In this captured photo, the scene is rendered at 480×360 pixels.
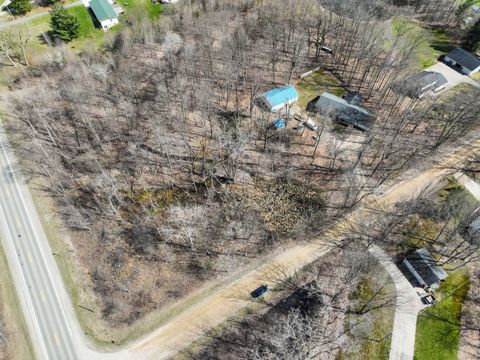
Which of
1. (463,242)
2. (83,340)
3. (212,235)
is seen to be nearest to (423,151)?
(463,242)

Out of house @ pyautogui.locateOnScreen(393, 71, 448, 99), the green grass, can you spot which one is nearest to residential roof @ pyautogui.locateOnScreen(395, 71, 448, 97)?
house @ pyautogui.locateOnScreen(393, 71, 448, 99)

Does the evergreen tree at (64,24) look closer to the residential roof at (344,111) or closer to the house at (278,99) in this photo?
the house at (278,99)

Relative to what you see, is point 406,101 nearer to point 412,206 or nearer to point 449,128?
point 449,128

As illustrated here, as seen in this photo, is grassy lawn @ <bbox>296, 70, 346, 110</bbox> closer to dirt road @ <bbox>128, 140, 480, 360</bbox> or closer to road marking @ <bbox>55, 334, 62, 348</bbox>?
dirt road @ <bbox>128, 140, 480, 360</bbox>

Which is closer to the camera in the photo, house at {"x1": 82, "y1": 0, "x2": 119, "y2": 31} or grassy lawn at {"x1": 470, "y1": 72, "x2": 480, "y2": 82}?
grassy lawn at {"x1": 470, "y1": 72, "x2": 480, "y2": 82}

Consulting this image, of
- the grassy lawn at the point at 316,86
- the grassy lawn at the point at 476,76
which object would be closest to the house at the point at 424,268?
the grassy lawn at the point at 316,86

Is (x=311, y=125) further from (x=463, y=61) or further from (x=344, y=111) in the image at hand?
(x=463, y=61)
